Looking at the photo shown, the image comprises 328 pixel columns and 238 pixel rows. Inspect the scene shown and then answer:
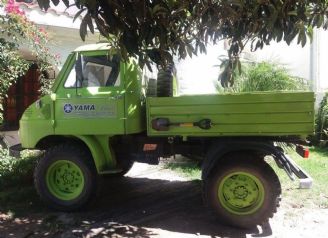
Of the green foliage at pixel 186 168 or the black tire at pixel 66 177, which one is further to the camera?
the green foliage at pixel 186 168

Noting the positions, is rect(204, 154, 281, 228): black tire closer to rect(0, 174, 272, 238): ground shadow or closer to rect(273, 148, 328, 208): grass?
rect(0, 174, 272, 238): ground shadow

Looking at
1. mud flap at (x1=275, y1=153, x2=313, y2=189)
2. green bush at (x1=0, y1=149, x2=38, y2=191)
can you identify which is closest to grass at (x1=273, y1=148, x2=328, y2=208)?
mud flap at (x1=275, y1=153, x2=313, y2=189)

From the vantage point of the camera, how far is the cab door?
629 centimetres

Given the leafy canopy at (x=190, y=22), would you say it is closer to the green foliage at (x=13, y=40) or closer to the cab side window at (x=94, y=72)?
the cab side window at (x=94, y=72)

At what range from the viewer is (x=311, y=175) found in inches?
338

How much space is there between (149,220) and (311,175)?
3.72m

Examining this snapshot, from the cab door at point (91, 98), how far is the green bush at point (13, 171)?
1774 millimetres

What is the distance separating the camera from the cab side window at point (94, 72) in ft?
21.2

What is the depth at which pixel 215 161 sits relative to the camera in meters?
5.93

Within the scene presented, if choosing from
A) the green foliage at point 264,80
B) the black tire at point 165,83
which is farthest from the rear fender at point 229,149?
the green foliage at point 264,80

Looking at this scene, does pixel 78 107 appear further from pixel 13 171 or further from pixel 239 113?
pixel 13 171

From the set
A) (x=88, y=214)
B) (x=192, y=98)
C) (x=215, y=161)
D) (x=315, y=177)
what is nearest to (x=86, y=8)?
(x=192, y=98)

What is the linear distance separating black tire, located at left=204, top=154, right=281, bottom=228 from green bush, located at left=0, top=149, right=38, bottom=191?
3.42 meters

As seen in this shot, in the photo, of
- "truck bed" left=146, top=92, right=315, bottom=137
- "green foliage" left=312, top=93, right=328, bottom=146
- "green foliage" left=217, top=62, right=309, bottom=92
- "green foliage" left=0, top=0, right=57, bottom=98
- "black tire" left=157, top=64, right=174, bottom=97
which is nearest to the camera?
"truck bed" left=146, top=92, right=315, bottom=137
